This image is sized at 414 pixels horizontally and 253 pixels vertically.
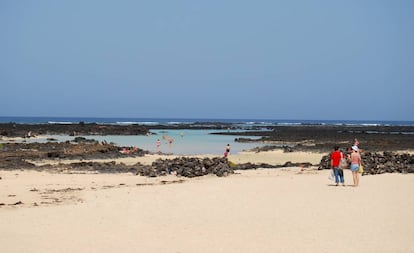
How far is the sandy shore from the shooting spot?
30.6 feet

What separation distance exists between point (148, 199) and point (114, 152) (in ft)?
61.0

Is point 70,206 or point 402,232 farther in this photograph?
point 70,206

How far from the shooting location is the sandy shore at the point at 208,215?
9.32m

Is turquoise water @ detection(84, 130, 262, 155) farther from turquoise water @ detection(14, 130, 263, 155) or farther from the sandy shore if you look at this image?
the sandy shore

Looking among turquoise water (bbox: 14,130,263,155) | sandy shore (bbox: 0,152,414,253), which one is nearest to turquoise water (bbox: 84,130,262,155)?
turquoise water (bbox: 14,130,263,155)

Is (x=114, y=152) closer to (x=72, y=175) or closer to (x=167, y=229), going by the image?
(x=72, y=175)

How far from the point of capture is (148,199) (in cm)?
1404

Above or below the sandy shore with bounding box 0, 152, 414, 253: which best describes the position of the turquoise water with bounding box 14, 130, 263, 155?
below

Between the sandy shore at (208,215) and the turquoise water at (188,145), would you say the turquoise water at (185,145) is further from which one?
the sandy shore at (208,215)

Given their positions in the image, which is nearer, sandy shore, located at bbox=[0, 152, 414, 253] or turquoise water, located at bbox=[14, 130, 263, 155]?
sandy shore, located at bbox=[0, 152, 414, 253]

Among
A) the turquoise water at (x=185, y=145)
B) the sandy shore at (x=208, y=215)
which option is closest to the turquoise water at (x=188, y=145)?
the turquoise water at (x=185, y=145)

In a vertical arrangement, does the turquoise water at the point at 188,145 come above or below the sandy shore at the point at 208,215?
below

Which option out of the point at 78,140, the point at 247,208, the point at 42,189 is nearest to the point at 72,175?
the point at 42,189

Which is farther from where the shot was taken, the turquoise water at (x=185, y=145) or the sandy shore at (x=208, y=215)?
the turquoise water at (x=185, y=145)
